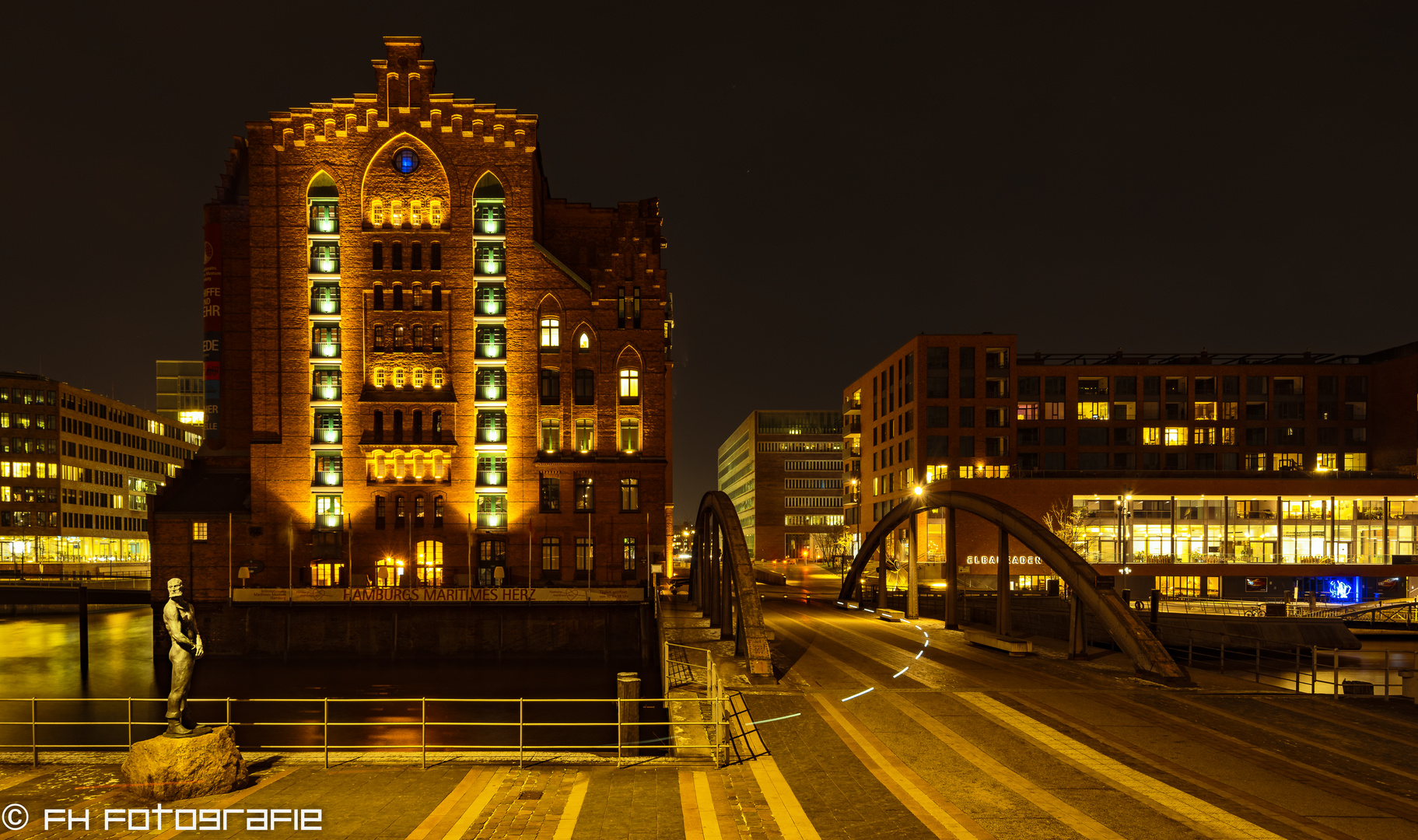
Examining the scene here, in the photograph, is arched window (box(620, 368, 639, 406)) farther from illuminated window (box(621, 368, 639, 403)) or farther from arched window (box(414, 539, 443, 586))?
arched window (box(414, 539, 443, 586))

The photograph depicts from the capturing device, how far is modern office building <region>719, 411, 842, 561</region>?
6206 inches

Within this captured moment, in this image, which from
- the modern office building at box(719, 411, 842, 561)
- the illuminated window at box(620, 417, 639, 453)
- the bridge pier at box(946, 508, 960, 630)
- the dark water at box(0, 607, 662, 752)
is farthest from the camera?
the modern office building at box(719, 411, 842, 561)

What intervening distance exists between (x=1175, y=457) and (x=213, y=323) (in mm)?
93320

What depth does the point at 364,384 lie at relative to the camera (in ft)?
195

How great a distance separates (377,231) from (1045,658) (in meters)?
51.4

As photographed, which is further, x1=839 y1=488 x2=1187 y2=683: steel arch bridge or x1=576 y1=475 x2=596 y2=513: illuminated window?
x1=576 y1=475 x2=596 y2=513: illuminated window

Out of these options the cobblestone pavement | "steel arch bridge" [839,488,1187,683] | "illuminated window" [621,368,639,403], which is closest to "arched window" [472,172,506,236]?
"illuminated window" [621,368,639,403]

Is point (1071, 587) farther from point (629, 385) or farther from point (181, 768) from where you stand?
point (629, 385)

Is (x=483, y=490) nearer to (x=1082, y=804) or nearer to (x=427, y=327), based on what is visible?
(x=427, y=327)

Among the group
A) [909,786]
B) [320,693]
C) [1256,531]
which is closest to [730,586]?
[320,693]

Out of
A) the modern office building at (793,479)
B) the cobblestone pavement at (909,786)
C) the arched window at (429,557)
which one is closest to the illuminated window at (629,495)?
the arched window at (429,557)

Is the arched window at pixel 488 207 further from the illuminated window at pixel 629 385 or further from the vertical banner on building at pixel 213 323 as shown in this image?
the vertical banner on building at pixel 213 323

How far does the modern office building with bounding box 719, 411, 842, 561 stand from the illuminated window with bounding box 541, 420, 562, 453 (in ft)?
327

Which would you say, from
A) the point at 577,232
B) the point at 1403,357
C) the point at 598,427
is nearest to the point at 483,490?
the point at 598,427
